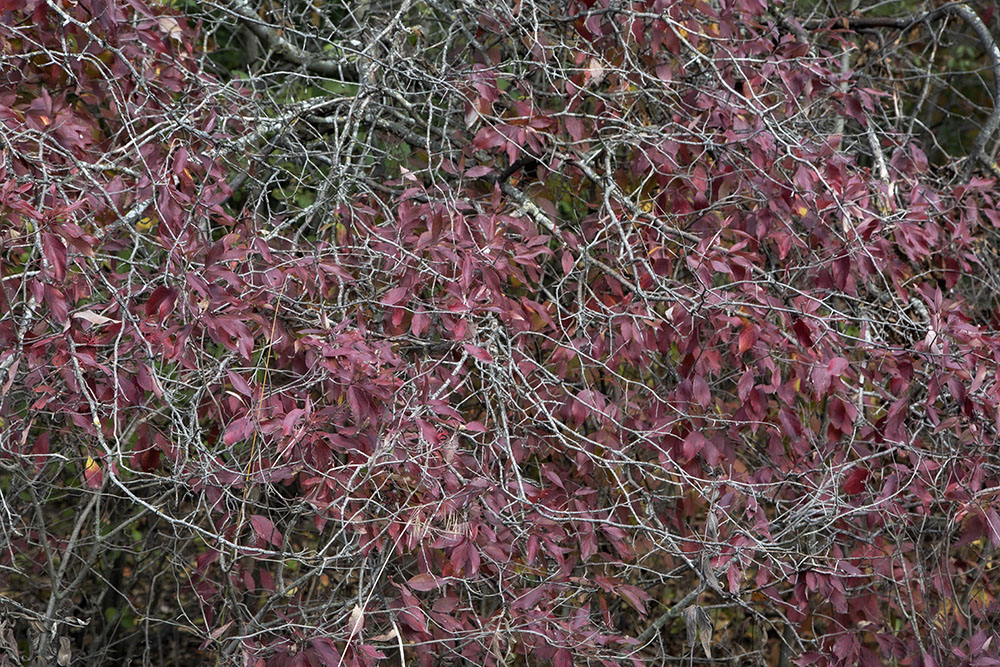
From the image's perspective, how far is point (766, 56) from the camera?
9.71 feet

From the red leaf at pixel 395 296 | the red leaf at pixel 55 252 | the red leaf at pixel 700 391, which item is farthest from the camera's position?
the red leaf at pixel 700 391

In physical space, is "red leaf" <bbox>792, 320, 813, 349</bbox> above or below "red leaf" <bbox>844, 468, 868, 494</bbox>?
above

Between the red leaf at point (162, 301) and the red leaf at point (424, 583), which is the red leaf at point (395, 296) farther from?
the red leaf at point (424, 583)

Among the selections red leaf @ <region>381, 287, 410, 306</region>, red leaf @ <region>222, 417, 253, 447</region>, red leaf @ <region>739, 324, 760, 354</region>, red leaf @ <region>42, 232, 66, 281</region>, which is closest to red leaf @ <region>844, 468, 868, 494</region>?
red leaf @ <region>739, 324, 760, 354</region>

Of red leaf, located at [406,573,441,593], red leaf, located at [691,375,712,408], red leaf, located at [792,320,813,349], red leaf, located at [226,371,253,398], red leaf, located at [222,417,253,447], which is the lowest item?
red leaf, located at [406,573,441,593]

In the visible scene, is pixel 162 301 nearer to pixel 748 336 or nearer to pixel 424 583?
pixel 424 583

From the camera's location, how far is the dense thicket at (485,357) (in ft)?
6.99

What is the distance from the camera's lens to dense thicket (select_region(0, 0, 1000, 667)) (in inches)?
83.9

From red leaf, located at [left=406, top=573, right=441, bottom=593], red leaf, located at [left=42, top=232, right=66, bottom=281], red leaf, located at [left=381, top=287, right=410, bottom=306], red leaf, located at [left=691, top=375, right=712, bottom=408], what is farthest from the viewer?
red leaf, located at [left=691, top=375, right=712, bottom=408]

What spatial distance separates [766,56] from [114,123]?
2042 millimetres

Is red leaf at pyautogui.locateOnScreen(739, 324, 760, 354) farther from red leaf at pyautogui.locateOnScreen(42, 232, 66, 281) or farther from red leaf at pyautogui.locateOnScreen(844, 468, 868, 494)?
red leaf at pyautogui.locateOnScreen(42, 232, 66, 281)

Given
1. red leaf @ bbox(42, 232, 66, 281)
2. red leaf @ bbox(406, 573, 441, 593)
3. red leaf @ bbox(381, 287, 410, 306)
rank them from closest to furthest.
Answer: red leaf @ bbox(42, 232, 66, 281) < red leaf @ bbox(406, 573, 441, 593) < red leaf @ bbox(381, 287, 410, 306)

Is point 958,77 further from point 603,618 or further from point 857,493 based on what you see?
point 603,618

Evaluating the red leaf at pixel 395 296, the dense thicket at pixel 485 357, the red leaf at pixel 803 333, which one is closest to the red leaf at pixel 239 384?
the dense thicket at pixel 485 357
